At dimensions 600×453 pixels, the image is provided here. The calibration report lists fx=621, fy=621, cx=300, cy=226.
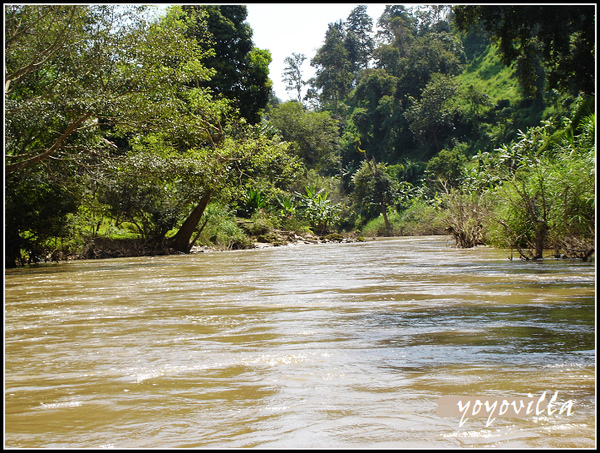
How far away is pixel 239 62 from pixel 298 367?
32293 millimetres

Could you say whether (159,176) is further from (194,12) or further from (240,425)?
(240,425)

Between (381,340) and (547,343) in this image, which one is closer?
(547,343)

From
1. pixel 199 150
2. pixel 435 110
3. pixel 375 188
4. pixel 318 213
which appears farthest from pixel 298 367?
pixel 435 110

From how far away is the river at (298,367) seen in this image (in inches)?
109

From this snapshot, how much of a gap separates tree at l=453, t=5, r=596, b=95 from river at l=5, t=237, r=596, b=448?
3.31 meters

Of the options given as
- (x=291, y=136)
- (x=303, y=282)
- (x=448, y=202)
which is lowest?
(x=303, y=282)

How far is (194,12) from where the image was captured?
66.3 feet

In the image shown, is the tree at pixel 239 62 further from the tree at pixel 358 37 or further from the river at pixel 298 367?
the tree at pixel 358 37

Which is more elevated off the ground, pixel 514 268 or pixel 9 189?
pixel 9 189

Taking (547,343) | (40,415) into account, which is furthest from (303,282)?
(40,415)

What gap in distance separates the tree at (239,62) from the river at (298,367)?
26862mm

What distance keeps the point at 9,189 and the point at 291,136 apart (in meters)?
30.5

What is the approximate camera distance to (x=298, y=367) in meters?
3.99

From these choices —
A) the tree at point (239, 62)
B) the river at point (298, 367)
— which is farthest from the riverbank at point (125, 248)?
the river at point (298, 367)
